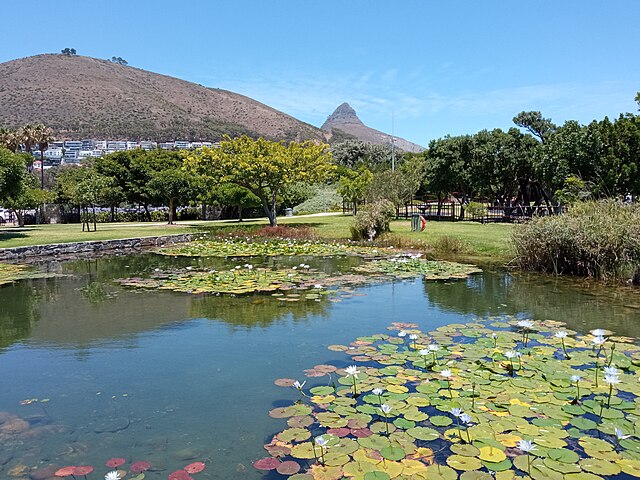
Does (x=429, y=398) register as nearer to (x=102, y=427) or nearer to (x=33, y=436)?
(x=102, y=427)

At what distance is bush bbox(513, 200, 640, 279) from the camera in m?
10.1

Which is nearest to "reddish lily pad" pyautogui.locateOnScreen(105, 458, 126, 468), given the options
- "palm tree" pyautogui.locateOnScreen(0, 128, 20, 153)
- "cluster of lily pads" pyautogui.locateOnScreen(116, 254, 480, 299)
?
"cluster of lily pads" pyautogui.locateOnScreen(116, 254, 480, 299)

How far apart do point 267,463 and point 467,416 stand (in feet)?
4.79

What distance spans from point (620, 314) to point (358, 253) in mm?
8663

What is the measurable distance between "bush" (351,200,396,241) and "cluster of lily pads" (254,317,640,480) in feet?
43.9

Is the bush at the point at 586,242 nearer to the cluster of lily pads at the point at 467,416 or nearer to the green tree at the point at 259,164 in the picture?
the cluster of lily pads at the point at 467,416

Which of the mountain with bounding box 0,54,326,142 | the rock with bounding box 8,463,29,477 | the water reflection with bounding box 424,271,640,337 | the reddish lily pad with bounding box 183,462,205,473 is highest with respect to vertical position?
the mountain with bounding box 0,54,326,142

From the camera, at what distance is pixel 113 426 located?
404cm

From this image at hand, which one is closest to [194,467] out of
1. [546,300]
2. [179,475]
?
[179,475]

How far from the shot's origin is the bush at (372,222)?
1912 centimetres

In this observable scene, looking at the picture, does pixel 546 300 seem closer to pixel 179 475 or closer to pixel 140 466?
pixel 179 475

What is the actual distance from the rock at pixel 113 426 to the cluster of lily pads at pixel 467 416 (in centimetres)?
128

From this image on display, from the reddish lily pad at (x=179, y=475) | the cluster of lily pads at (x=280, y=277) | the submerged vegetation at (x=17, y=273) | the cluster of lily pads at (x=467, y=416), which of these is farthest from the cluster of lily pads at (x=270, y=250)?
the reddish lily pad at (x=179, y=475)

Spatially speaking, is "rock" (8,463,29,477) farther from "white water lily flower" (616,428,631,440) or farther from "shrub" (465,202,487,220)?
"shrub" (465,202,487,220)
